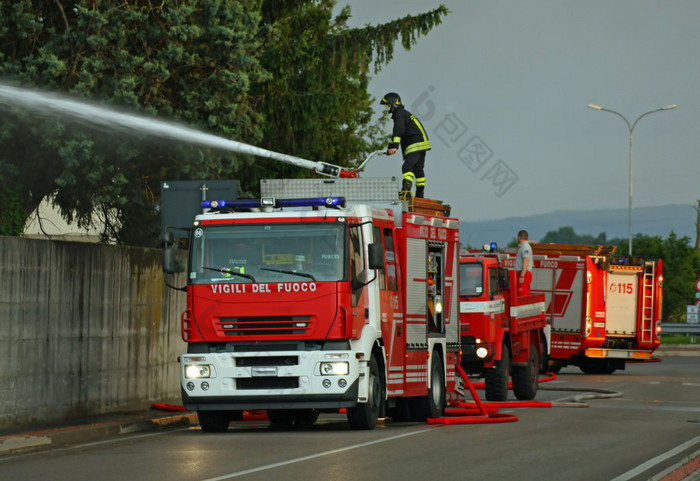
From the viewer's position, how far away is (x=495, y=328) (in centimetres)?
2189

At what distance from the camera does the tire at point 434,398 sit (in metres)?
17.2

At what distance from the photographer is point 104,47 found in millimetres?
22250

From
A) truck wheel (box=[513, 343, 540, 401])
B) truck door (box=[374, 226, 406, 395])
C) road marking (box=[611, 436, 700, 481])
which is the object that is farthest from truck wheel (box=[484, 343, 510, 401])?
road marking (box=[611, 436, 700, 481])

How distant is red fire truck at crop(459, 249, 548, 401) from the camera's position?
21.6 metres

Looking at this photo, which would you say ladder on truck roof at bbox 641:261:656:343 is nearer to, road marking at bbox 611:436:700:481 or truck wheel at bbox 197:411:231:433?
road marking at bbox 611:436:700:481

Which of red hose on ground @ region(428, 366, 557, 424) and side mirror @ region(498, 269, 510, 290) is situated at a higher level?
side mirror @ region(498, 269, 510, 290)

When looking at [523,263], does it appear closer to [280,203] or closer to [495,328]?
[495,328]

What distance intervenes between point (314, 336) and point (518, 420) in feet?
13.2

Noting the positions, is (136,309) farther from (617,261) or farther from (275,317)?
(617,261)

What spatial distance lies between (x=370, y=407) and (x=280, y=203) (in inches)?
110

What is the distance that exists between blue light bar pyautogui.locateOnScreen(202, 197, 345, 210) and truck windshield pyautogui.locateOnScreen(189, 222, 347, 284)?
0.36 m

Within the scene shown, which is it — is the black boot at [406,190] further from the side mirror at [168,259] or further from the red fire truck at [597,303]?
the red fire truck at [597,303]

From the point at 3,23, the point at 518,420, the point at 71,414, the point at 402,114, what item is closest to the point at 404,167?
the point at 402,114

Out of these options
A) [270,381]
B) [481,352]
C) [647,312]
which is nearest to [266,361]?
[270,381]
